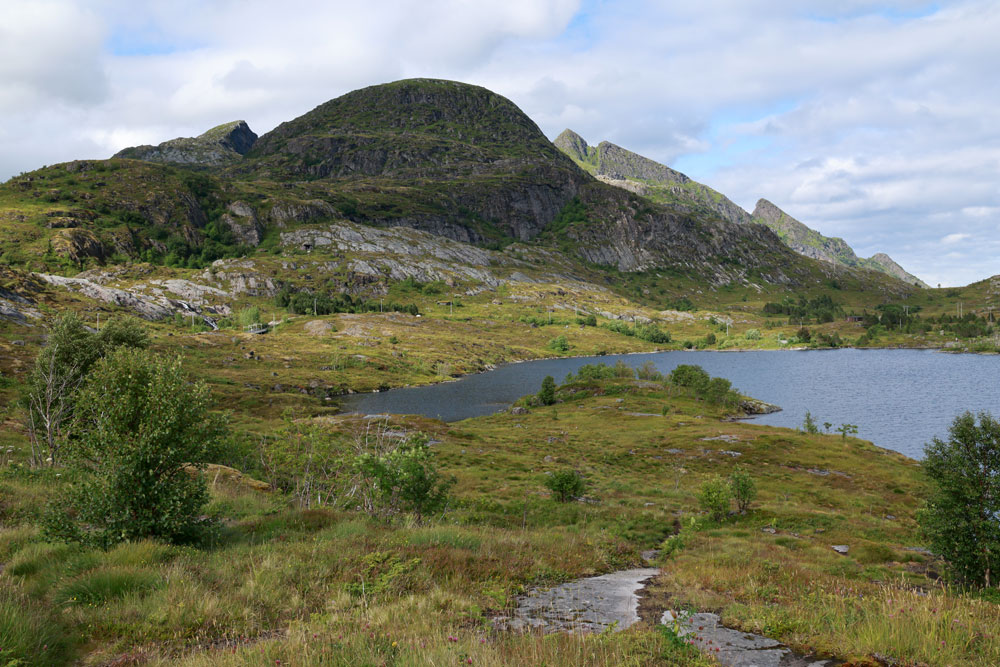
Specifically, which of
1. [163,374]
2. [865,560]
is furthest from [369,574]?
[865,560]

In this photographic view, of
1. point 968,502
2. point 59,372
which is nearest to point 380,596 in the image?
point 968,502

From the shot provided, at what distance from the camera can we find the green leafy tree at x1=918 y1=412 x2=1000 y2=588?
21.8 metres

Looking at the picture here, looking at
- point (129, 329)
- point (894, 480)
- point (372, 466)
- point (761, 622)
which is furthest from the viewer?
point (894, 480)

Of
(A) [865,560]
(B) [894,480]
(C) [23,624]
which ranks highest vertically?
(C) [23,624]

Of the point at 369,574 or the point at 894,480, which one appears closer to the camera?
the point at 369,574

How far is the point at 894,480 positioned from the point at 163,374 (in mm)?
82995

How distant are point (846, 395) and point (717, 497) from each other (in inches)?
5102

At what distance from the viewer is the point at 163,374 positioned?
44.3ft

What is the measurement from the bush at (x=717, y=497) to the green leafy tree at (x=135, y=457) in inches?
1392

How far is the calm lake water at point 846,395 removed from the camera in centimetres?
10500

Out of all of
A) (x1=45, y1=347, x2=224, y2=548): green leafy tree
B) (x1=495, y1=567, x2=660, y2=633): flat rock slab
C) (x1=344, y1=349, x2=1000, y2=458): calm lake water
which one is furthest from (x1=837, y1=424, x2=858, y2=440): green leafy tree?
(x1=45, y1=347, x2=224, y2=548): green leafy tree

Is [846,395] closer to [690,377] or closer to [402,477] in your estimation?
[690,377]

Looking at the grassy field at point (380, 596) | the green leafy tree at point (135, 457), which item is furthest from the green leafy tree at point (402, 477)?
the green leafy tree at point (135, 457)

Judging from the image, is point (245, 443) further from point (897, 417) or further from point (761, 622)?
point (897, 417)
